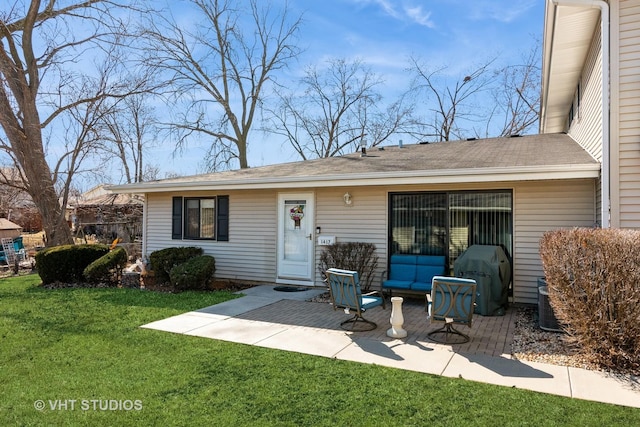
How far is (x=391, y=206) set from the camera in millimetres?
8336

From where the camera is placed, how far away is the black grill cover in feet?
21.3

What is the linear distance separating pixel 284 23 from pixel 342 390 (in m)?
24.1

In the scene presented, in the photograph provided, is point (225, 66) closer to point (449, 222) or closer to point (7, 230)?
point (7, 230)

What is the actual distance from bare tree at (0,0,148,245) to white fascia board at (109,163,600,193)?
699cm

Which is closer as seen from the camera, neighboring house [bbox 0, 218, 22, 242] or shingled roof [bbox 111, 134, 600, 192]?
shingled roof [bbox 111, 134, 600, 192]

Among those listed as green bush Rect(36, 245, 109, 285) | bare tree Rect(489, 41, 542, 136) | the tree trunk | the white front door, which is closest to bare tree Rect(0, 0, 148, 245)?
the tree trunk

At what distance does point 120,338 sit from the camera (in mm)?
5383

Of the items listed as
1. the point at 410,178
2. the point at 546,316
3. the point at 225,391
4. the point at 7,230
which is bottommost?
the point at 225,391

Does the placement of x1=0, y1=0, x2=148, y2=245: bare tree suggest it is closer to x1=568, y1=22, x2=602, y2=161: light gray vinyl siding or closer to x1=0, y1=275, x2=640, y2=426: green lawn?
x1=0, y1=275, x2=640, y2=426: green lawn

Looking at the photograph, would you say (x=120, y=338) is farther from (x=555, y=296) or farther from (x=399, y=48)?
(x=399, y=48)

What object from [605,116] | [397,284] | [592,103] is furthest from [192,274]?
[592,103]

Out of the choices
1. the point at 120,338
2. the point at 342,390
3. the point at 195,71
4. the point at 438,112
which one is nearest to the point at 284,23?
the point at 195,71

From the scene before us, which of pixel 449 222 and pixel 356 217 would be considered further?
pixel 356 217

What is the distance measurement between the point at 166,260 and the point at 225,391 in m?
6.33
